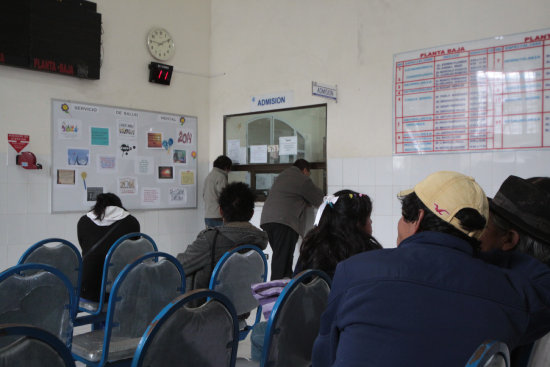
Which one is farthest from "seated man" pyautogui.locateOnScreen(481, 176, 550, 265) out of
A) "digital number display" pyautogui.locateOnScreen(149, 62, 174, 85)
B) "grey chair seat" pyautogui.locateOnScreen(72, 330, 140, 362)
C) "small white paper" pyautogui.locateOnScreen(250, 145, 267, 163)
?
"digital number display" pyautogui.locateOnScreen(149, 62, 174, 85)

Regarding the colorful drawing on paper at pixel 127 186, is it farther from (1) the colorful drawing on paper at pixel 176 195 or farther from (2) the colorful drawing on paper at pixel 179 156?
(2) the colorful drawing on paper at pixel 179 156

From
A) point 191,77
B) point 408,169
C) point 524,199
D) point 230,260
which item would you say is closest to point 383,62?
point 408,169

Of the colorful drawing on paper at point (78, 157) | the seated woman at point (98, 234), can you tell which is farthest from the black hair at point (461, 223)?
the colorful drawing on paper at point (78, 157)

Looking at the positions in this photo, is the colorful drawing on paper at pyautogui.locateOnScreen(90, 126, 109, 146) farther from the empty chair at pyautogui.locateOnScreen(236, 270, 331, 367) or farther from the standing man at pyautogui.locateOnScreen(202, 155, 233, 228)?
the empty chair at pyautogui.locateOnScreen(236, 270, 331, 367)

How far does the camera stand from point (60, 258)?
2721mm

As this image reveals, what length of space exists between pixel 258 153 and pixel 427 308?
15.6ft

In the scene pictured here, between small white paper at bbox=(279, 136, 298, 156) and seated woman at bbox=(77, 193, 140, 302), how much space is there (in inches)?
100

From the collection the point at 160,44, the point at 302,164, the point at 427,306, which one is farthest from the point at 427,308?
the point at 160,44

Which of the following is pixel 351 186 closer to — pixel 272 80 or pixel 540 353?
pixel 272 80

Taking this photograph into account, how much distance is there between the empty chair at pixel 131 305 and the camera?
6.65ft

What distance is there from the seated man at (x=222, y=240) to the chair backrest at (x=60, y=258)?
69cm

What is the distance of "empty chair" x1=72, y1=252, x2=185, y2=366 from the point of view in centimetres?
203

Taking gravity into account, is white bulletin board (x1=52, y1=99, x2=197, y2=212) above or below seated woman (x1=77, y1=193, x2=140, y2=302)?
above

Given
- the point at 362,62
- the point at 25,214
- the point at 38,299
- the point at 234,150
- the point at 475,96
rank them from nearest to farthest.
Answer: the point at 38,299, the point at 475,96, the point at 25,214, the point at 362,62, the point at 234,150
